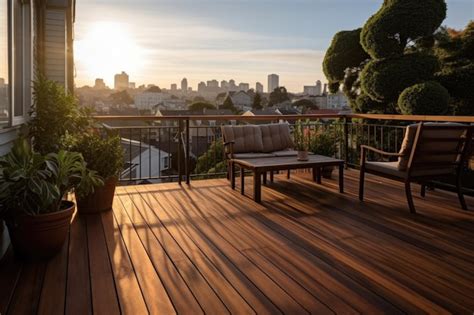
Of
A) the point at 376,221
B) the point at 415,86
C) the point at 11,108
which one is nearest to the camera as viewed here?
the point at 11,108

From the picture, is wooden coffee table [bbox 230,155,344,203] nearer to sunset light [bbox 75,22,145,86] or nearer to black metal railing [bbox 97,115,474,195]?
black metal railing [bbox 97,115,474,195]

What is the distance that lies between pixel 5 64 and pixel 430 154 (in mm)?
3952

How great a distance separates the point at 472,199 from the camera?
14.6 feet

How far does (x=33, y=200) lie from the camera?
2.62 meters

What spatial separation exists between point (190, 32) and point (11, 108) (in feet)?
27.4

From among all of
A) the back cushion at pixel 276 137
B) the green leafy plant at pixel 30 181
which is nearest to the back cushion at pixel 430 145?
the back cushion at pixel 276 137

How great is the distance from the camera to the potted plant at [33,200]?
2520 mm

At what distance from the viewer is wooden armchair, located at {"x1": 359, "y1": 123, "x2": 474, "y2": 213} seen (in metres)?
3.85

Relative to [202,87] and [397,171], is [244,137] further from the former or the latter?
[202,87]

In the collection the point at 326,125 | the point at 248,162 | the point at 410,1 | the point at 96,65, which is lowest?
the point at 248,162

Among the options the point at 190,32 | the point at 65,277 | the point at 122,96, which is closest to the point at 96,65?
the point at 190,32

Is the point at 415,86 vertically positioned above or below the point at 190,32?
below

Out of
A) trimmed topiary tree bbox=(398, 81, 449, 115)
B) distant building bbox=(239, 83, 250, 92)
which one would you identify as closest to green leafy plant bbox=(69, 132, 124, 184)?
trimmed topiary tree bbox=(398, 81, 449, 115)

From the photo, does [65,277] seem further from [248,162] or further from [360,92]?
[360,92]
